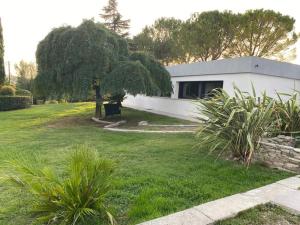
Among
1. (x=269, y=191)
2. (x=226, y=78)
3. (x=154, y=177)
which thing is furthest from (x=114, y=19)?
(x=269, y=191)

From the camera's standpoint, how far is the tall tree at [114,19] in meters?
34.9

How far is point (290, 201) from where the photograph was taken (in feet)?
10.4

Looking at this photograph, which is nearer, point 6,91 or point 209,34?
point 6,91

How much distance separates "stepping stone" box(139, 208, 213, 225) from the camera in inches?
102

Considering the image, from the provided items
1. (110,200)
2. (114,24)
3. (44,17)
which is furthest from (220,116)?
(114,24)

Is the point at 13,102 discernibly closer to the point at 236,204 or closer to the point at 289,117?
the point at 289,117

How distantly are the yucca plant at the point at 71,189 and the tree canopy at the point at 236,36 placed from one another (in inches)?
749

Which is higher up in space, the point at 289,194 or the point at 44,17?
the point at 44,17

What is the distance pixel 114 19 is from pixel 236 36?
20.8 m

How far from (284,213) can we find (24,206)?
3184 mm

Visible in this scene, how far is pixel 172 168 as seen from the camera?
459cm

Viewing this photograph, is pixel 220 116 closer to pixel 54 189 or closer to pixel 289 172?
pixel 289 172

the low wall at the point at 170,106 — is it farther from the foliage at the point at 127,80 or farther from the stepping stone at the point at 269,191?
the stepping stone at the point at 269,191

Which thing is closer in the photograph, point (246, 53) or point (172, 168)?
point (172, 168)
